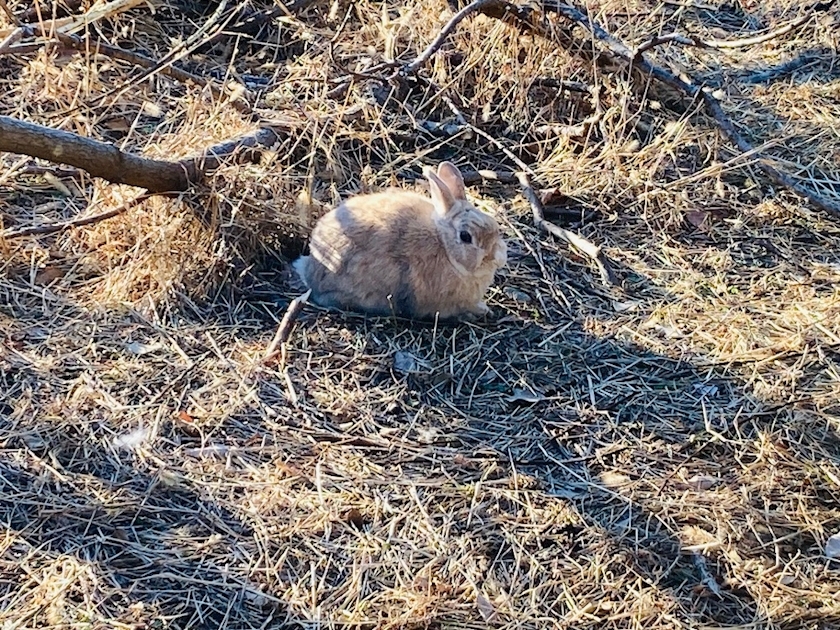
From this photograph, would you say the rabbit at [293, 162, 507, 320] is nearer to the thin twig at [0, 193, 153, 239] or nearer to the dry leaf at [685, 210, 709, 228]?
the thin twig at [0, 193, 153, 239]

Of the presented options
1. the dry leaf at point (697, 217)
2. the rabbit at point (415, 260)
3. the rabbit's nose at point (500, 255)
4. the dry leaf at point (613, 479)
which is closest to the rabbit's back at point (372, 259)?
the rabbit at point (415, 260)

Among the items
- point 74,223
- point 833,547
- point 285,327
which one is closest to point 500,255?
point 285,327

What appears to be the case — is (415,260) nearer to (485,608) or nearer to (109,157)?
(109,157)

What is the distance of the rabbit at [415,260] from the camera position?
13.2ft

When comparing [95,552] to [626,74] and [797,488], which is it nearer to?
[797,488]

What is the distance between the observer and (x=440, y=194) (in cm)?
408

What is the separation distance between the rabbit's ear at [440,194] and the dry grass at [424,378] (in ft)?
1.58

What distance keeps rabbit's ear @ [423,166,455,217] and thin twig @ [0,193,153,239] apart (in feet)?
3.95

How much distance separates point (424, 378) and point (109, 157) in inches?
60.7

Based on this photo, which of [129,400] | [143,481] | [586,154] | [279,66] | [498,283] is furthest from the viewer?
[279,66]

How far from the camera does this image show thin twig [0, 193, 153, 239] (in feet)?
13.9

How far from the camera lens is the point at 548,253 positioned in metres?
4.53

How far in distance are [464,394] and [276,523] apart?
96cm

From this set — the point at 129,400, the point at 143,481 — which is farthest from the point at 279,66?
the point at 143,481
